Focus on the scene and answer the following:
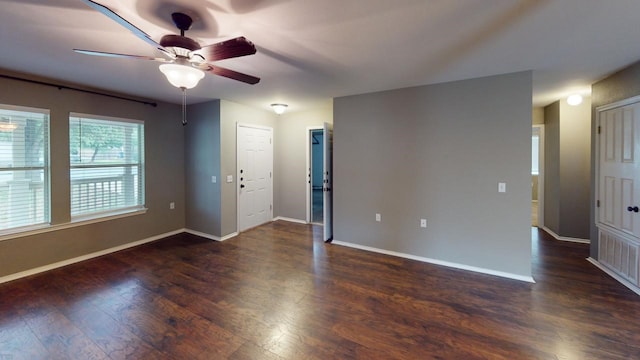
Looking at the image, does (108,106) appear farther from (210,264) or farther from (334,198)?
(334,198)

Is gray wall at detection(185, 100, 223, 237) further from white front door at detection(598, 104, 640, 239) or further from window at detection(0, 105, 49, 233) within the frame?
white front door at detection(598, 104, 640, 239)

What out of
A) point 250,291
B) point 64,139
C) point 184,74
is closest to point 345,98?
point 184,74

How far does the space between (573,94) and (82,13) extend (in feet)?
19.7

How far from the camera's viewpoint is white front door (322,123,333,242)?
4.46 m

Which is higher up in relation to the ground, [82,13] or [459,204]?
[82,13]

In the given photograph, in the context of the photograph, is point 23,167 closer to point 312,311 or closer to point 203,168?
point 203,168

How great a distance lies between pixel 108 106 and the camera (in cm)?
397

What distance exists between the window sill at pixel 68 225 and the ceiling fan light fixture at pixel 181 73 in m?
3.11

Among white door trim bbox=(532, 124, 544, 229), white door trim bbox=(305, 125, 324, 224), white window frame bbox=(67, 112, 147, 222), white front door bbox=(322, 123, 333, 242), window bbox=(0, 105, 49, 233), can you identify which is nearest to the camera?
window bbox=(0, 105, 49, 233)

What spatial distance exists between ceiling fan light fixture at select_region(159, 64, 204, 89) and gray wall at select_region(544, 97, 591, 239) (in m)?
5.59

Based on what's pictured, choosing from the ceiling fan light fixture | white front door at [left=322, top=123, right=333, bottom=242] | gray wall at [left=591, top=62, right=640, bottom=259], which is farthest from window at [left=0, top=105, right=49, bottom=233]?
gray wall at [left=591, top=62, right=640, bottom=259]

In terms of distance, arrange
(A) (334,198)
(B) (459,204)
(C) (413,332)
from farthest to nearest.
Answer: (A) (334,198) < (B) (459,204) < (C) (413,332)

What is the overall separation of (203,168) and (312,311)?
11.2 ft

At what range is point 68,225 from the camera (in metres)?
3.60
